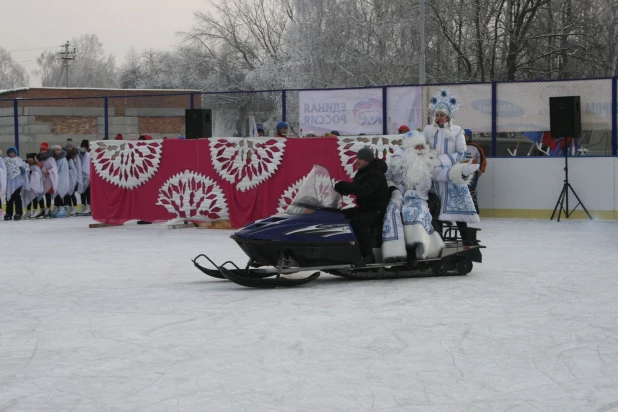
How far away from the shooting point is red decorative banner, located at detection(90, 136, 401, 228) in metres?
15.9

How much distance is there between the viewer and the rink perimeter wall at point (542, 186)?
1744 cm

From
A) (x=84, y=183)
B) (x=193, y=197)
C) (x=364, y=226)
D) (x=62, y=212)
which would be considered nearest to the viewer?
(x=364, y=226)

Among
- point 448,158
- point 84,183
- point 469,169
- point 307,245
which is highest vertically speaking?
point 448,158

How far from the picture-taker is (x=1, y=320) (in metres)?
7.57

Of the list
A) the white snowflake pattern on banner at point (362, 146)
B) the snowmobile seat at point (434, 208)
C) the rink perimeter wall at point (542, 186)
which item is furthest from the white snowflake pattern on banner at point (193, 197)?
the snowmobile seat at point (434, 208)

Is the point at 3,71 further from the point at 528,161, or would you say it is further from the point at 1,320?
the point at 1,320

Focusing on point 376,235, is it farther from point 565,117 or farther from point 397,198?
point 565,117

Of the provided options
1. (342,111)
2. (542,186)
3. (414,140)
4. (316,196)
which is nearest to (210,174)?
(342,111)

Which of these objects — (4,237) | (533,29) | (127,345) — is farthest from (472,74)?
(127,345)

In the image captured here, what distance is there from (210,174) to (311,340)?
1018cm

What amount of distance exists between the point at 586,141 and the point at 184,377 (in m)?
13.9

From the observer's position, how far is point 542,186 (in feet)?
58.7

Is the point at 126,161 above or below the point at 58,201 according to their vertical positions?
above

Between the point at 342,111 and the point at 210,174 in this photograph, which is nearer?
the point at 210,174
